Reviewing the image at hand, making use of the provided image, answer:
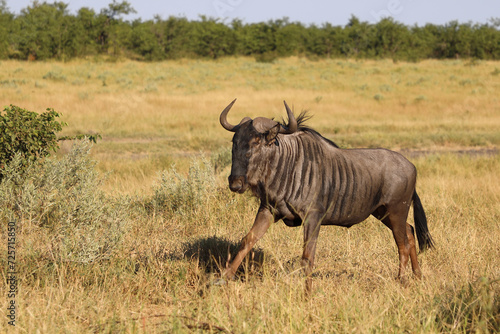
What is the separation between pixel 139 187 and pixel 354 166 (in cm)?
488

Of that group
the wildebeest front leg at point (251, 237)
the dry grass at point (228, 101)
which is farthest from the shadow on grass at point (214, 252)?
the dry grass at point (228, 101)

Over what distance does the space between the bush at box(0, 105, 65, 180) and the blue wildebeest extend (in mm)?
2892

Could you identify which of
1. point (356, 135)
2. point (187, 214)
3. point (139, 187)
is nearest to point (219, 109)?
point (356, 135)

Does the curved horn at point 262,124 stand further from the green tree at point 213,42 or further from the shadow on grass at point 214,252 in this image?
the green tree at point 213,42

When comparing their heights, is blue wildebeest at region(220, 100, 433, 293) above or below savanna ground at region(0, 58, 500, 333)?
above

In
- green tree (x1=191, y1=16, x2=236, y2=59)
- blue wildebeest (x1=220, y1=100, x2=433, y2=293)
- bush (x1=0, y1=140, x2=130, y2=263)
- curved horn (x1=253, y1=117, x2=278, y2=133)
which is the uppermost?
green tree (x1=191, y1=16, x2=236, y2=59)

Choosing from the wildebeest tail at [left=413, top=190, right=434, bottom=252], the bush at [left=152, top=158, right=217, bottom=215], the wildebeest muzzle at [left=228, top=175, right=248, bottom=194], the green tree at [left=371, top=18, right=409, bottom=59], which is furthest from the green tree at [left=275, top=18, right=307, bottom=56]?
the wildebeest muzzle at [left=228, top=175, right=248, bottom=194]

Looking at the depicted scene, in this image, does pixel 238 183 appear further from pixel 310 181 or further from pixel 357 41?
pixel 357 41

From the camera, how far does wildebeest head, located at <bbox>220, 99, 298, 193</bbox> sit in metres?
4.04

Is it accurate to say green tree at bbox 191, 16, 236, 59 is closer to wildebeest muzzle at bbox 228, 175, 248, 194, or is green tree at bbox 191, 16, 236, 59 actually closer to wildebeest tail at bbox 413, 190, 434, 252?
wildebeest tail at bbox 413, 190, 434, 252

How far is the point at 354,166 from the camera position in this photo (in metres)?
4.75

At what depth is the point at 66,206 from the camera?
218 inches

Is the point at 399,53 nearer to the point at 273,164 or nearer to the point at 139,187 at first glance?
the point at 139,187

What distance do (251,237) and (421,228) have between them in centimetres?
205
